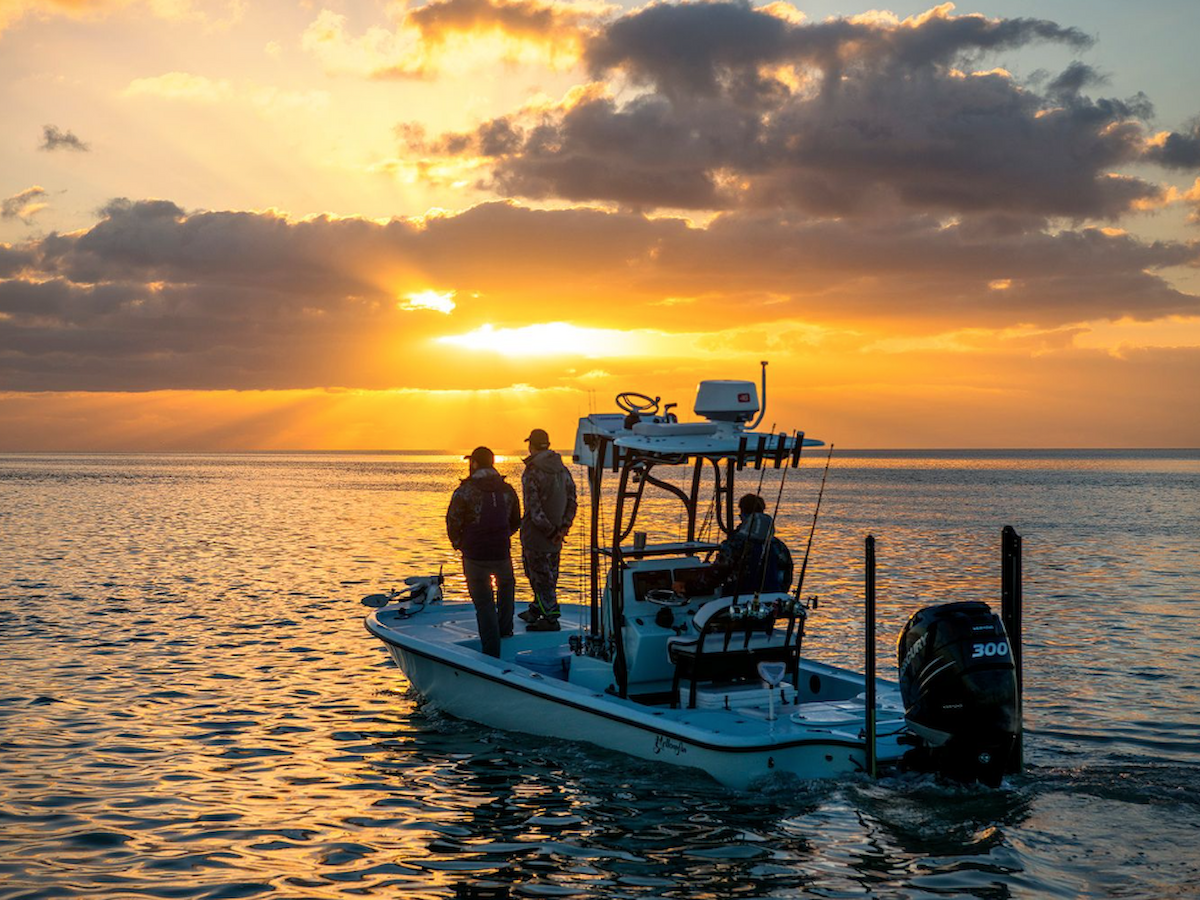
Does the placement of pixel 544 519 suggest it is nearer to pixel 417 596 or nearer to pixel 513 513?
pixel 513 513

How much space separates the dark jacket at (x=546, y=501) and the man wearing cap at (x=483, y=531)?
1346 millimetres

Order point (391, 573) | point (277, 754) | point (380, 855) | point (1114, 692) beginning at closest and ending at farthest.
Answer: point (380, 855), point (277, 754), point (1114, 692), point (391, 573)

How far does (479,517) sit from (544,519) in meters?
→ 1.71

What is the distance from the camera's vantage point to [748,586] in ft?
34.3

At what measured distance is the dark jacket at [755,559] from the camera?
405 inches

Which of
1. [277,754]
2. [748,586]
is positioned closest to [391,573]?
[277,754]

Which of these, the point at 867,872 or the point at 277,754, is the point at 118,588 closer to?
the point at 277,754

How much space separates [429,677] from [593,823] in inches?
169

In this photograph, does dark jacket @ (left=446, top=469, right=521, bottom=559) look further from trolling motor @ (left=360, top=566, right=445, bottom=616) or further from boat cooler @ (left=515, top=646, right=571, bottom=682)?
trolling motor @ (left=360, top=566, right=445, bottom=616)

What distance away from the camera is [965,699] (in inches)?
342

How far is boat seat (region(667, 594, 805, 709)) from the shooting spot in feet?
32.4

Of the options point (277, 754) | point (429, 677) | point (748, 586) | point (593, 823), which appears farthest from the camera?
point (429, 677)

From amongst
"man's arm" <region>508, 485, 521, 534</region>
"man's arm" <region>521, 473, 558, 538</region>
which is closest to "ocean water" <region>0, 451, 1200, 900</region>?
"man's arm" <region>508, 485, 521, 534</region>

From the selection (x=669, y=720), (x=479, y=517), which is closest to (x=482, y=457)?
(x=479, y=517)
